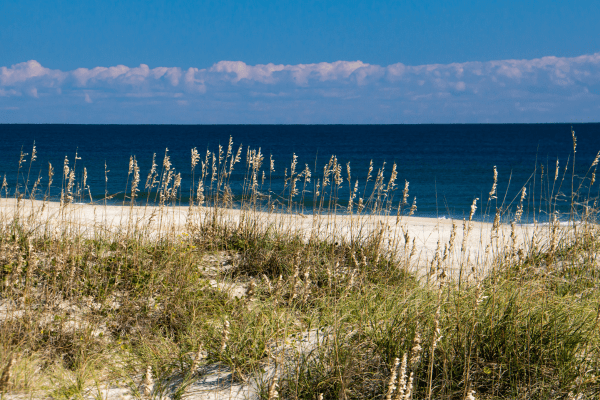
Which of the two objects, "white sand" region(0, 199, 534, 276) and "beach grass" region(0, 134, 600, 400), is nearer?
"beach grass" region(0, 134, 600, 400)

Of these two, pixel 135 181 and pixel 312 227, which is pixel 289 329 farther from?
pixel 135 181

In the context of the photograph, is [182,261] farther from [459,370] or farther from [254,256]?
[459,370]

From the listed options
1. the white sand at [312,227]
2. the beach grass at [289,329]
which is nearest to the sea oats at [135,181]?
the white sand at [312,227]

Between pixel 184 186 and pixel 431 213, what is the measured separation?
14.5 m

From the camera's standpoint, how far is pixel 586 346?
2891 millimetres

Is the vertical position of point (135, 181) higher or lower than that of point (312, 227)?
higher

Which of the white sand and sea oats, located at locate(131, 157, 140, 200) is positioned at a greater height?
sea oats, located at locate(131, 157, 140, 200)

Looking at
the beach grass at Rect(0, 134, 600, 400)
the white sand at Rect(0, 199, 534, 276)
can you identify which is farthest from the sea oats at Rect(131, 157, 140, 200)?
the beach grass at Rect(0, 134, 600, 400)

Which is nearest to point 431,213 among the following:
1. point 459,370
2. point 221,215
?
point 221,215

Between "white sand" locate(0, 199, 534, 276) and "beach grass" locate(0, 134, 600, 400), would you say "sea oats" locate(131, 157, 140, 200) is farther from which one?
"beach grass" locate(0, 134, 600, 400)

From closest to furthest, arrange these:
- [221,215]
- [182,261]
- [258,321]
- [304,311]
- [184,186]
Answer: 1. [258,321]
2. [304,311]
3. [182,261]
4. [221,215]
5. [184,186]

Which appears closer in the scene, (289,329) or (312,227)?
(289,329)

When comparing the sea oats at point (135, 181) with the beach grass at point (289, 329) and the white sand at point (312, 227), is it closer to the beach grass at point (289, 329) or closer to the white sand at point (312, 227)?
the white sand at point (312, 227)

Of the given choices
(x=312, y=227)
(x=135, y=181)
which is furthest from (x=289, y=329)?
(x=135, y=181)
